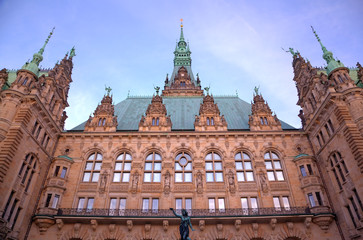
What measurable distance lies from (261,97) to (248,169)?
345 inches

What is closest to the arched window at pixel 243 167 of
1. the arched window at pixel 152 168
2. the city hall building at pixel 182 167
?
the city hall building at pixel 182 167

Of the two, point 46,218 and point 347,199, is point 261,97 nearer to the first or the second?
point 347,199

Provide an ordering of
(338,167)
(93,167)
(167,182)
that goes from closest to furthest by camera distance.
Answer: (338,167) → (167,182) → (93,167)

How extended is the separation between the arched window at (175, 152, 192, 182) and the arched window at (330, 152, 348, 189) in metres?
11.4

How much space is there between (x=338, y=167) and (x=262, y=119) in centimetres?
800

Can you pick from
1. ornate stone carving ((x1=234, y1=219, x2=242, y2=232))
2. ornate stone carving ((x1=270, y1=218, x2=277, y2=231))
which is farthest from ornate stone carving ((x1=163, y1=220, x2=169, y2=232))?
ornate stone carving ((x1=270, y1=218, x2=277, y2=231))

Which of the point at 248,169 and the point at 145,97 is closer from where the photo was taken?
the point at 248,169

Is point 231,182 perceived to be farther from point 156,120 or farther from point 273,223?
point 156,120

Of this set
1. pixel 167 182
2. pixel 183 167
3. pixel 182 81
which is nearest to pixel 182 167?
pixel 183 167

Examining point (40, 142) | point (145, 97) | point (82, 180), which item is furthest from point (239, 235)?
point (145, 97)

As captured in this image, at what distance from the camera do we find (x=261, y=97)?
87.3 feet

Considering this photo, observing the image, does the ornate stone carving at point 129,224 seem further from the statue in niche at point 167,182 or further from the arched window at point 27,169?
the arched window at point 27,169

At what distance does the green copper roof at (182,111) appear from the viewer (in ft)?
84.4

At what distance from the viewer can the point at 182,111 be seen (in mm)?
28781
